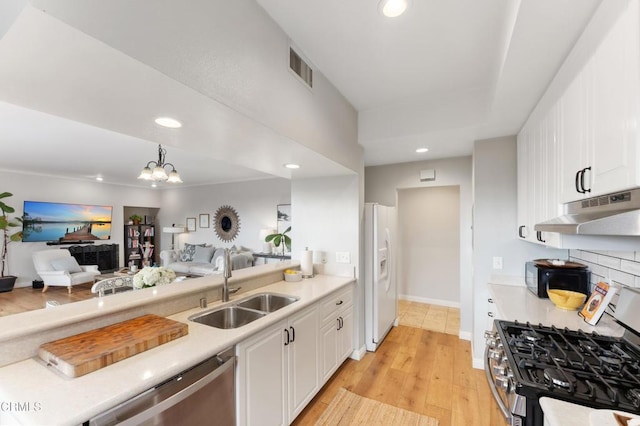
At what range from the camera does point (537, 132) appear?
1.96 metres


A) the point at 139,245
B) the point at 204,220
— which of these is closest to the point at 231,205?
the point at 204,220

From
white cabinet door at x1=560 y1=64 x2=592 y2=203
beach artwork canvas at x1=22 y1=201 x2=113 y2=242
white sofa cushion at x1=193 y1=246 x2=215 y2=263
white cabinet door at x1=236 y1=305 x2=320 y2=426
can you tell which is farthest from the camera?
white sofa cushion at x1=193 y1=246 x2=215 y2=263

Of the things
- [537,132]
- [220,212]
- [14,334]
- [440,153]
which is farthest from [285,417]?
[220,212]

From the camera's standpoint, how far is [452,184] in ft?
11.6

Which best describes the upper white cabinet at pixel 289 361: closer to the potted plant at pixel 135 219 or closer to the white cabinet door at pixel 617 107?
the white cabinet door at pixel 617 107

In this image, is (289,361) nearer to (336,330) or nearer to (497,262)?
(336,330)

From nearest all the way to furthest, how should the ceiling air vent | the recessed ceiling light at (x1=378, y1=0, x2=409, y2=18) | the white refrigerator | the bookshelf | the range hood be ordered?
1. the range hood
2. the recessed ceiling light at (x1=378, y1=0, x2=409, y2=18)
3. the ceiling air vent
4. the white refrigerator
5. the bookshelf

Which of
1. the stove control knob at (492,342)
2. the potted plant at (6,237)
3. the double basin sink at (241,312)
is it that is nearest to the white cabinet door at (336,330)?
the double basin sink at (241,312)

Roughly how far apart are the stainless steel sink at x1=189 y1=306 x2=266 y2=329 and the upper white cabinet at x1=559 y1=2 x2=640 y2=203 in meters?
1.89

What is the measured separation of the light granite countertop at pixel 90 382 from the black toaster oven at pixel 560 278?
2217mm

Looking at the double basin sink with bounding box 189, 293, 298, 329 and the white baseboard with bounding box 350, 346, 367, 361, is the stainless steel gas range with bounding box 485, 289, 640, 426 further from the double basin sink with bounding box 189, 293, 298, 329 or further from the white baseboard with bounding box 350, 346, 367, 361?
the white baseboard with bounding box 350, 346, 367, 361

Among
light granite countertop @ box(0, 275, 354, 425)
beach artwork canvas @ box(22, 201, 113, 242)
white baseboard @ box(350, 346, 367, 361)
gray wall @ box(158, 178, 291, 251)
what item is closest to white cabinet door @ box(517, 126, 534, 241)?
white baseboard @ box(350, 346, 367, 361)

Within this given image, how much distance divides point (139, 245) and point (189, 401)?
8398 mm

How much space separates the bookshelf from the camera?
25.7 feet
